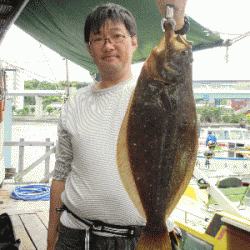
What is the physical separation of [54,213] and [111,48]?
3.16 feet

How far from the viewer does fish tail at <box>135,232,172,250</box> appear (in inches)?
35.3

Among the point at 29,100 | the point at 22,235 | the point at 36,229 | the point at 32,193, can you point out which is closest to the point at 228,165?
the point at 32,193

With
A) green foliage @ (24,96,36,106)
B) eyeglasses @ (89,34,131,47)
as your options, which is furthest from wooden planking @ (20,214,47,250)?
green foliage @ (24,96,36,106)

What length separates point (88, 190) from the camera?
4.06ft

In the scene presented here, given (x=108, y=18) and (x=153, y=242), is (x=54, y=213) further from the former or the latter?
(x=108, y=18)

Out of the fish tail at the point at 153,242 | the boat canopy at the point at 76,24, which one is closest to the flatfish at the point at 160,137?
the fish tail at the point at 153,242

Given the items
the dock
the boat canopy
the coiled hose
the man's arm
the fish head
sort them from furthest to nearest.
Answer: the coiled hose
the boat canopy
the dock
the man's arm
the fish head

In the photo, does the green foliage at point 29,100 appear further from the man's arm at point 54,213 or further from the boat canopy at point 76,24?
the man's arm at point 54,213

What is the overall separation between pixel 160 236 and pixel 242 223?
2.39m

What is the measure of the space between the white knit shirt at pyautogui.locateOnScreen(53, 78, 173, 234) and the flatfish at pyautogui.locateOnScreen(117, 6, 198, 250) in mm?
248

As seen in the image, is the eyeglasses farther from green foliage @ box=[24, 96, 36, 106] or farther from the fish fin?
green foliage @ box=[24, 96, 36, 106]

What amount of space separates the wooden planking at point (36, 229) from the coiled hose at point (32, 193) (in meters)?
1.17

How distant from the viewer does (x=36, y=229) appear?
11.8ft

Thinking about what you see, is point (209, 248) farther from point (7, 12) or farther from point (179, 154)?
point (7, 12)
